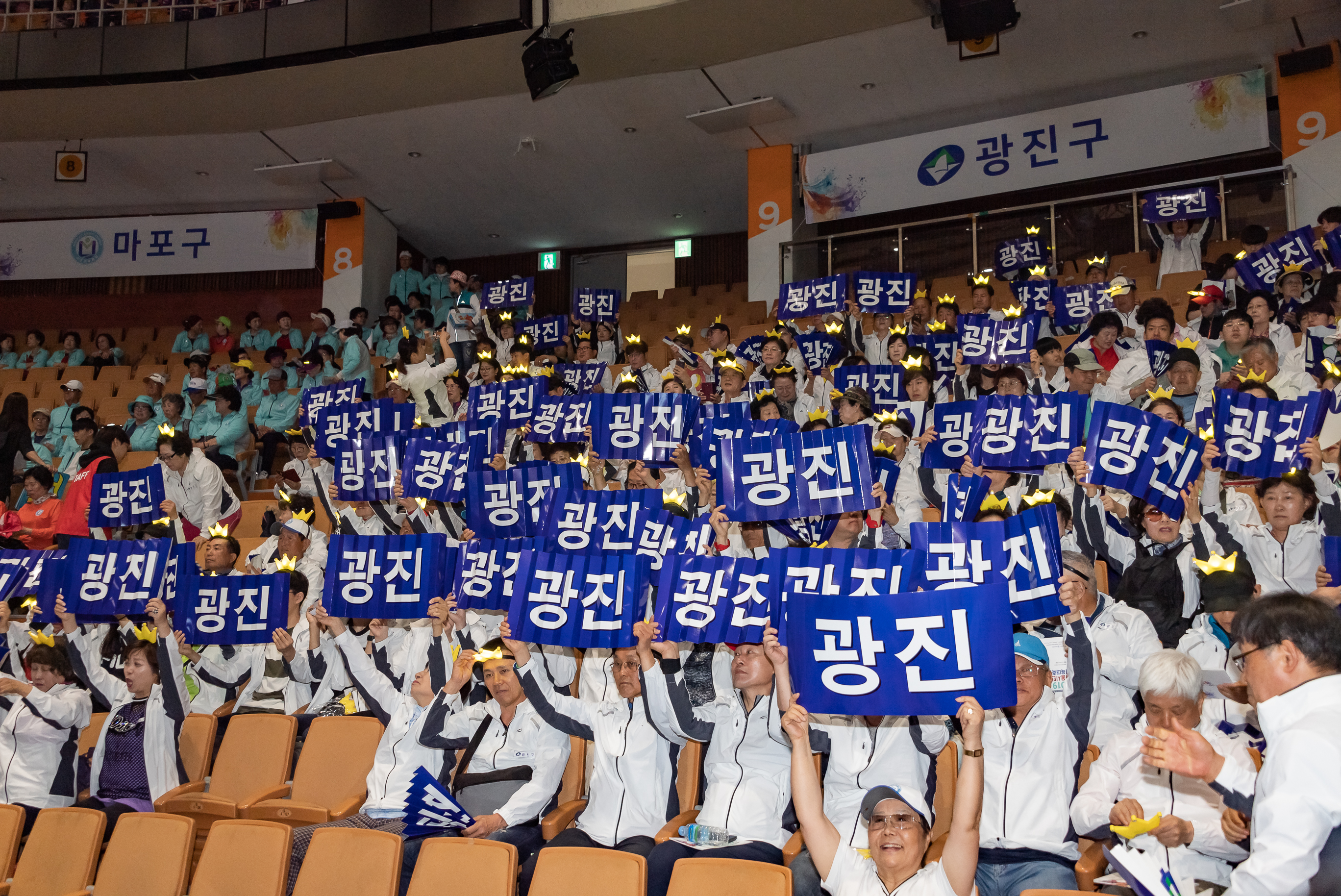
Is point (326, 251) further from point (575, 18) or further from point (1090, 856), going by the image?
point (1090, 856)

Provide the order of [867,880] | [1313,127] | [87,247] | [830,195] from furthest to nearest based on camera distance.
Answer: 1. [87,247]
2. [830,195]
3. [1313,127]
4. [867,880]

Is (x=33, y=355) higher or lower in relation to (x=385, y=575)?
higher

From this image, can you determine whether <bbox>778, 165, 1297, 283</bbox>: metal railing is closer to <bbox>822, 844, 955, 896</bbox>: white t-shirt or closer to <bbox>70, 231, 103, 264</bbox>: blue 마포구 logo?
<bbox>822, 844, 955, 896</bbox>: white t-shirt

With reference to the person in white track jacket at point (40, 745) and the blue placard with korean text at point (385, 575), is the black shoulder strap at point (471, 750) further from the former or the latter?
the person in white track jacket at point (40, 745)

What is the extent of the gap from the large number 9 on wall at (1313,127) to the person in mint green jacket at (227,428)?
10.3 metres

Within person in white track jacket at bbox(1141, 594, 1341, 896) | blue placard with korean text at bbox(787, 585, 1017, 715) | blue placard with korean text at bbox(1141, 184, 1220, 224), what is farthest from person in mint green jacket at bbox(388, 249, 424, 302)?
person in white track jacket at bbox(1141, 594, 1341, 896)

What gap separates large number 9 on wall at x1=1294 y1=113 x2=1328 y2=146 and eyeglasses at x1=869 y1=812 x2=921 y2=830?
377 inches

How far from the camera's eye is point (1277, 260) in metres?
7.88

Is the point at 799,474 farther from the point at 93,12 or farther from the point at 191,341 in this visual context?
the point at 191,341

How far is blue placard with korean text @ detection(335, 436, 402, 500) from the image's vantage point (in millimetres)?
6527

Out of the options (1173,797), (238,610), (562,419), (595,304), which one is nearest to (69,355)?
(595,304)

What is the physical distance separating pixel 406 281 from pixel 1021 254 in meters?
8.05

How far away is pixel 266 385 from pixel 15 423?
235cm

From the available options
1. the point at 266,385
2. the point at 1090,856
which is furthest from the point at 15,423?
the point at 1090,856
